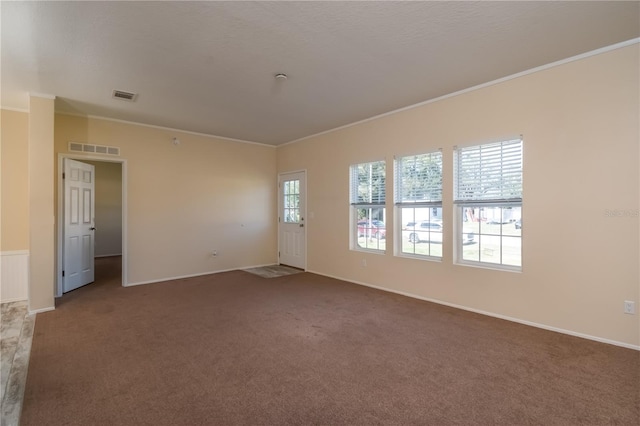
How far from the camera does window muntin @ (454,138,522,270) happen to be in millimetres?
3508

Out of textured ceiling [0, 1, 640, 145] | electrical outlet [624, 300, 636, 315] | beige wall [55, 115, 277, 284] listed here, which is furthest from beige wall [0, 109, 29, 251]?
electrical outlet [624, 300, 636, 315]

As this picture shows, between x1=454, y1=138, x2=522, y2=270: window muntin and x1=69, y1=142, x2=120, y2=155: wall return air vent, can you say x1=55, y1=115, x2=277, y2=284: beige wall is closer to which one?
x1=69, y1=142, x2=120, y2=155: wall return air vent

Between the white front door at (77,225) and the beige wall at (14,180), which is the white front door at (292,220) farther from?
the beige wall at (14,180)

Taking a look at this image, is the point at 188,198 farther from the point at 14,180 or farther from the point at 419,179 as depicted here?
the point at 419,179

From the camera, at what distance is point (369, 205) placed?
5121 millimetres

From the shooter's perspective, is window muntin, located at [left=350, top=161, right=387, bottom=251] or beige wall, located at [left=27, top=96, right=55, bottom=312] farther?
window muntin, located at [left=350, top=161, right=387, bottom=251]

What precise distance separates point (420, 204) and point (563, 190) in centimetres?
163

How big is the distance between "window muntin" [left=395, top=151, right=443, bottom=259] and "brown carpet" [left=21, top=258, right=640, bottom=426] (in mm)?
901

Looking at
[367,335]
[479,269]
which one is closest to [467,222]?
[479,269]

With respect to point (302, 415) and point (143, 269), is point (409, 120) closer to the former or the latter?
point (302, 415)

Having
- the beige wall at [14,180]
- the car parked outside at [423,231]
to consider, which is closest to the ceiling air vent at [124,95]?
the beige wall at [14,180]

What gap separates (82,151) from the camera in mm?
4797

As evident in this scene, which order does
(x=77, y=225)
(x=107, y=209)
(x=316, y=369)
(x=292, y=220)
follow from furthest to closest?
(x=107, y=209)
(x=292, y=220)
(x=77, y=225)
(x=316, y=369)

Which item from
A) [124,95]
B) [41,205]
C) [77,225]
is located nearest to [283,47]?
[124,95]
